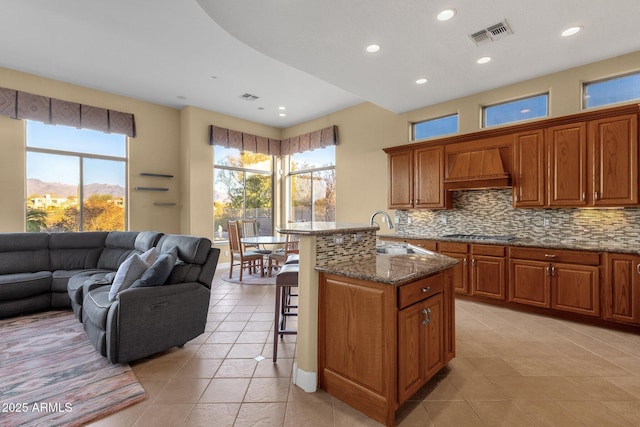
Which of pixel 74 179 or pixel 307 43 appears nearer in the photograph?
pixel 307 43

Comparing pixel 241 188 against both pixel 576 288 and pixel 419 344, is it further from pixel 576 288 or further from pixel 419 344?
pixel 576 288

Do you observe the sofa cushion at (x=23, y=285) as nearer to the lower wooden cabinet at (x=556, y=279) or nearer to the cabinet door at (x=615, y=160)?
the lower wooden cabinet at (x=556, y=279)

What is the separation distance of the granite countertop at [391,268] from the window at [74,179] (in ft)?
17.2

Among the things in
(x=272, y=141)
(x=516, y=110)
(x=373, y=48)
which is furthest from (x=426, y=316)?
(x=272, y=141)

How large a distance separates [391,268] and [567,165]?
9.86 ft

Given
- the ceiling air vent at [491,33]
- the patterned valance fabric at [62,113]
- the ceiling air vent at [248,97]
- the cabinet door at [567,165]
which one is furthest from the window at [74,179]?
the cabinet door at [567,165]

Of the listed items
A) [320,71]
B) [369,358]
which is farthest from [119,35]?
[369,358]

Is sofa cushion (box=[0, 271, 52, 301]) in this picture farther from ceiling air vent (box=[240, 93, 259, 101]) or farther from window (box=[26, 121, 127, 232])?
ceiling air vent (box=[240, 93, 259, 101])

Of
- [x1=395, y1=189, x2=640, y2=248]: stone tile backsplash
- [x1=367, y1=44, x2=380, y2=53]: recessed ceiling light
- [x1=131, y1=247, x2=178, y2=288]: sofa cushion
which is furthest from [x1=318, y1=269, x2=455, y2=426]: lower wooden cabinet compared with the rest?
[x1=395, y1=189, x2=640, y2=248]: stone tile backsplash

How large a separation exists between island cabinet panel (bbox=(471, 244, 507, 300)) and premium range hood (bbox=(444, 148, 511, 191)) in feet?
2.85

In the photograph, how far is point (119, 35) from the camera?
3.51 meters

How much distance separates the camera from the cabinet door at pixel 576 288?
→ 3.10 m

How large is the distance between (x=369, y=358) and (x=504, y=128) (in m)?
3.60

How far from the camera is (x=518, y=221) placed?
405 cm
